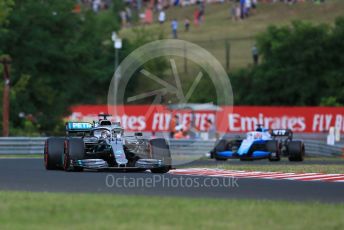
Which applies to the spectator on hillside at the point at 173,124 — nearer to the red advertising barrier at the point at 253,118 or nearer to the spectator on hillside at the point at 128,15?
the red advertising barrier at the point at 253,118

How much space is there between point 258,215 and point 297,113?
41491 millimetres

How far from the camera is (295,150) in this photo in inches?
1287

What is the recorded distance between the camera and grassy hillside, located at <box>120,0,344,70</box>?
269 feet

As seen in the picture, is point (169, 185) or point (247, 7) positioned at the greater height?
point (247, 7)

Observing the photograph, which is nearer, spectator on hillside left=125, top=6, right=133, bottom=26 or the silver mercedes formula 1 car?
the silver mercedes formula 1 car

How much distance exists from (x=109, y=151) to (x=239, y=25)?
66.9 metres

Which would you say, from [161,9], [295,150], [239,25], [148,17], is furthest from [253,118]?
[161,9]

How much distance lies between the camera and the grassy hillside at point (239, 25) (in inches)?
3223

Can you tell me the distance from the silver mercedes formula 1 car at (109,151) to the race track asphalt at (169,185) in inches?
10.4

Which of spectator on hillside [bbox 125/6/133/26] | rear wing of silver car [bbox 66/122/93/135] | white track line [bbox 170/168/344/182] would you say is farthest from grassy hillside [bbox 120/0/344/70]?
rear wing of silver car [bbox 66/122/93/135]

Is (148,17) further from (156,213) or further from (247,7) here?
(156,213)

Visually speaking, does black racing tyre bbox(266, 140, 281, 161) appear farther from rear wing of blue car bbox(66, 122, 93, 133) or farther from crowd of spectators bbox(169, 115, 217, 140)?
crowd of spectators bbox(169, 115, 217, 140)

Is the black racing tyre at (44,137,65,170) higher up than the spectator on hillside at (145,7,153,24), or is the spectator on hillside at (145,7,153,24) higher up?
the spectator on hillside at (145,7,153,24)

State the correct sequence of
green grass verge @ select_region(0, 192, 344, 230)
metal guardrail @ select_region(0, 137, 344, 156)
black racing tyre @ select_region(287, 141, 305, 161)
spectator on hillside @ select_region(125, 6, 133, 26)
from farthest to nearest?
spectator on hillside @ select_region(125, 6, 133, 26) < metal guardrail @ select_region(0, 137, 344, 156) < black racing tyre @ select_region(287, 141, 305, 161) < green grass verge @ select_region(0, 192, 344, 230)
